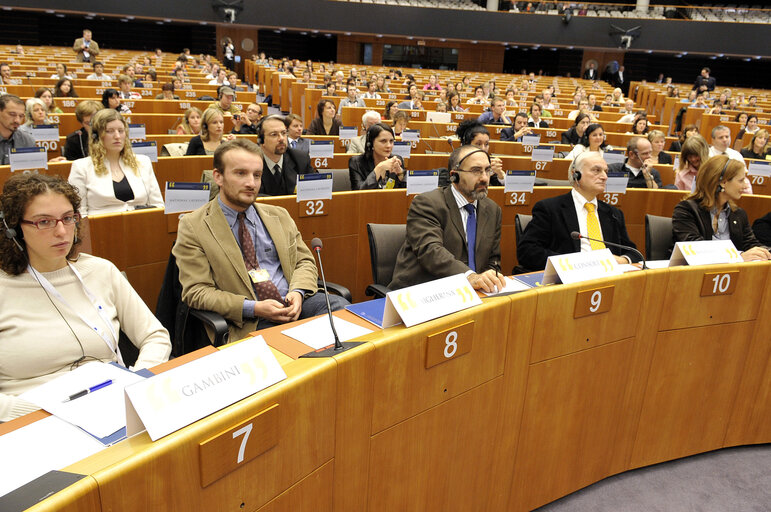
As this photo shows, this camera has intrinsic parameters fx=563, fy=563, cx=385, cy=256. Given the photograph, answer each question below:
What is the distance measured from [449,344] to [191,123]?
5.01 m

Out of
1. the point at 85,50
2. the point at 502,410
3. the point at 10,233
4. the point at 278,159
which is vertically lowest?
the point at 502,410

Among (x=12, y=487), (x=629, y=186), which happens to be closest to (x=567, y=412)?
(x=12, y=487)

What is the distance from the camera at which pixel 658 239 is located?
11.0 ft

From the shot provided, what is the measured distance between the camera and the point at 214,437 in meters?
1.02

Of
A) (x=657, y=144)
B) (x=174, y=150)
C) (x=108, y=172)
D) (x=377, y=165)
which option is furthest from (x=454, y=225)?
(x=657, y=144)

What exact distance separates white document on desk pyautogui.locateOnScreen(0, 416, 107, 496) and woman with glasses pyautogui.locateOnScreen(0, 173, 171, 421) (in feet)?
1.92

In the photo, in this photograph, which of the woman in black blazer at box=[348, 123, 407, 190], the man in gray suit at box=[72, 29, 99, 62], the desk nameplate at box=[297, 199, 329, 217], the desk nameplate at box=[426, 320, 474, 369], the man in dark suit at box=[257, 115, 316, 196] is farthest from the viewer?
the man in gray suit at box=[72, 29, 99, 62]

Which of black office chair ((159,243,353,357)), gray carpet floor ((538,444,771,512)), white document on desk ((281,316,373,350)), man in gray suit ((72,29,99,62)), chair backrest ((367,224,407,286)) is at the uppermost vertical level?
man in gray suit ((72,29,99,62))

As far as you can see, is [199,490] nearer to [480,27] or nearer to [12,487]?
[12,487]

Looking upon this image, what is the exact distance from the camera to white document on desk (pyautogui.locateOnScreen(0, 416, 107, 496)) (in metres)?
0.95

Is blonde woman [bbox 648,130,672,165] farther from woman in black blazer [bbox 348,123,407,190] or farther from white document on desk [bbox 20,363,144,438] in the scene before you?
white document on desk [bbox 20,363,144,438]

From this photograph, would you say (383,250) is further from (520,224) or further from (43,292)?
(43,292)

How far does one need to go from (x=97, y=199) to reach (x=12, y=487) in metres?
2.76

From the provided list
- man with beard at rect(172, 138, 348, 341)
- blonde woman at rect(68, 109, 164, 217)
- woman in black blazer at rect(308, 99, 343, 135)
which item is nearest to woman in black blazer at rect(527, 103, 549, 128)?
woman in black blazer at rect(308, 99, 343, 135)
